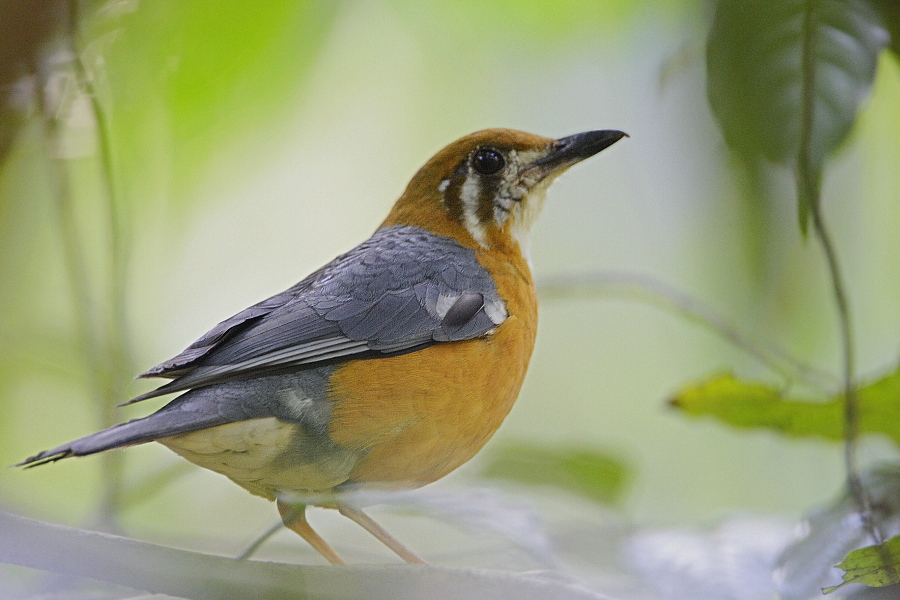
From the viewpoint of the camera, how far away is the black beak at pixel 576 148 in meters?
1.72

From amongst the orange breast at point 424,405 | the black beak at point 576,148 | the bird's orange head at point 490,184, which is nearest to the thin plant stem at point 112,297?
the orange breast at point 424,405

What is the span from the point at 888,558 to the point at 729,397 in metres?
0.67

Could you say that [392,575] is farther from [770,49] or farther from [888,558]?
[770,49]

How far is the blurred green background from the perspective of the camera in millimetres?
1993

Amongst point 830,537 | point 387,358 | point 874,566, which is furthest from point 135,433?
point 830,537

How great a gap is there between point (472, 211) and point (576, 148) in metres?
0.34

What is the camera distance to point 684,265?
4297 mm

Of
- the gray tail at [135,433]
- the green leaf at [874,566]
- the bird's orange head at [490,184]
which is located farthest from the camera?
the bird's orange head at [490,184]

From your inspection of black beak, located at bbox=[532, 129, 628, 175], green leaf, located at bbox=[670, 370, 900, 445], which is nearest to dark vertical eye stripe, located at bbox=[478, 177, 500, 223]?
black beak, located at bbox=[532, 129, 628, 175]

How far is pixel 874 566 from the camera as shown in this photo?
4.57 feet

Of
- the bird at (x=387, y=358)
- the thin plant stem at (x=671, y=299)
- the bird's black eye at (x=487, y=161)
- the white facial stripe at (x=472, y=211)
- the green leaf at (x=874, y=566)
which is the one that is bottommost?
the green leaf at (x=874, y=566)

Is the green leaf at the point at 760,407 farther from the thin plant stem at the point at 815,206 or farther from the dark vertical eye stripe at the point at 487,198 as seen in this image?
the dark vertical eye stripe at the point at 487,198

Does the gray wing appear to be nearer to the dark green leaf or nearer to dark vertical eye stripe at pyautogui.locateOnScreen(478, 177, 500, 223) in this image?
dark vertical eye stripe at pyautogui.locateOnScreen(478, 177, 500, 223)

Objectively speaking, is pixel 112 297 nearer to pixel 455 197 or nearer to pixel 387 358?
pixel 387 358
